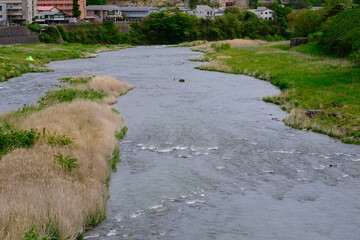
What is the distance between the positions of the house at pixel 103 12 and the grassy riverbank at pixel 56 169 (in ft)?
507

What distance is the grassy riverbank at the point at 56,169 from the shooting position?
12.0m

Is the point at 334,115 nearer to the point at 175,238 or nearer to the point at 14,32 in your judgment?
the point at 175,238

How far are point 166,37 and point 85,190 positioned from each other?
456ft

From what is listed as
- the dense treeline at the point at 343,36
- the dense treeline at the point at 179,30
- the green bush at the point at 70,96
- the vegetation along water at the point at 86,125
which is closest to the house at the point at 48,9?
the dense treeline at the point at 179,30

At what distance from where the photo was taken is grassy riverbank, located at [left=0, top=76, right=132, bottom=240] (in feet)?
39.3

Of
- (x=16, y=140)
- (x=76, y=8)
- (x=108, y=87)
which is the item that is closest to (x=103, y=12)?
(x=76, y=8)

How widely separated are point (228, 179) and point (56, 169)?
22.2 feet

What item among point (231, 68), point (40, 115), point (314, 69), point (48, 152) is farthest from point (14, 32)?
point (48, 152)

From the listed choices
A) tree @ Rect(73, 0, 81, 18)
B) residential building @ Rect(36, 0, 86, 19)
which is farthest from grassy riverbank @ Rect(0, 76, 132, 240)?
residential building @ Rect(36, 0, 86, 19)

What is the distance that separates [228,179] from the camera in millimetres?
18125

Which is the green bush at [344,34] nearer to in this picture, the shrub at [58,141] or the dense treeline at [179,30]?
the shrub at [58,141]

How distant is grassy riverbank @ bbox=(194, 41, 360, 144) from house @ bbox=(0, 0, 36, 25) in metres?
95.0

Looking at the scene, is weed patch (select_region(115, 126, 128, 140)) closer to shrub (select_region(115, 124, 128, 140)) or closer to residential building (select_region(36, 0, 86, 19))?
shrub (select_region(115, 124, 128, 140))

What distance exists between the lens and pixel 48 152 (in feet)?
59.3
